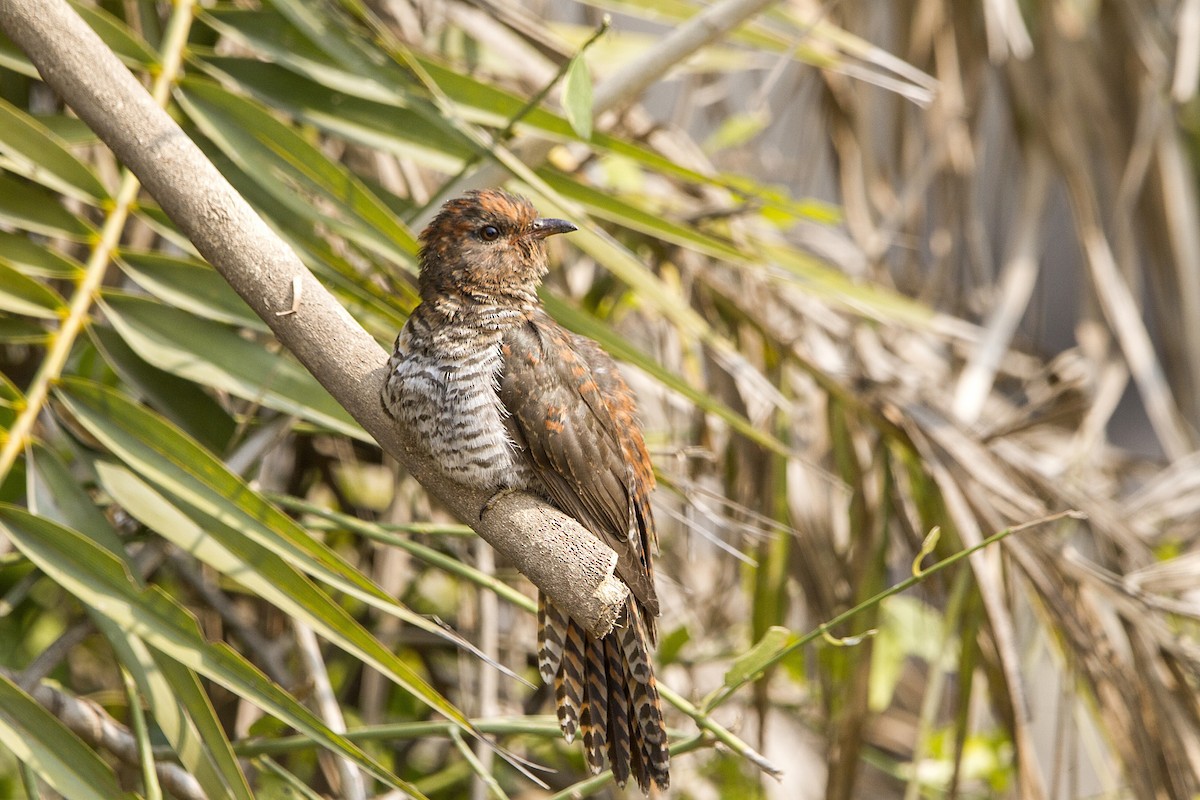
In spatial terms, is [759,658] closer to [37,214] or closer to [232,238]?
[232,238]

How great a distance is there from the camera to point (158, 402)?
2.16m

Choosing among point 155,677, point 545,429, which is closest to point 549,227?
point 545,429

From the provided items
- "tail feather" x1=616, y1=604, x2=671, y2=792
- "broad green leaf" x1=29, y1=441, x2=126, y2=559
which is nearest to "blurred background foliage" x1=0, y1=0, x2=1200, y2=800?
"broad green leaf" x1=29, y1=441, x2=126, y2=559

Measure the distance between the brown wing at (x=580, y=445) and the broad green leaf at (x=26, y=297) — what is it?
29.5 inches

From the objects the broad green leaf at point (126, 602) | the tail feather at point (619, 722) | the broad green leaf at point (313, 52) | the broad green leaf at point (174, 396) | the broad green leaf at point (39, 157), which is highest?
the broad green leaf at point (313, 52)

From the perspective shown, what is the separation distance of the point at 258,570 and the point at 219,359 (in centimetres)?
44

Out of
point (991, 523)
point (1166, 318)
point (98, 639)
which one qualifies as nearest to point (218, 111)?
point (98, 639)

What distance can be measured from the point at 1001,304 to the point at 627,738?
1914 mm

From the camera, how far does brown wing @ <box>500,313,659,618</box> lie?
205cm

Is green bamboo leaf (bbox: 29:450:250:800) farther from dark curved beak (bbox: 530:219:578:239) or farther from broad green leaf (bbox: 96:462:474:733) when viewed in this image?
dark curved beak (bbox: 530:219:578:239)

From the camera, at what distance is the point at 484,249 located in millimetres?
2266

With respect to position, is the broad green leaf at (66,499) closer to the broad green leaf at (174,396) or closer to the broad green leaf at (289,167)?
the broad green leaf at (174,396)

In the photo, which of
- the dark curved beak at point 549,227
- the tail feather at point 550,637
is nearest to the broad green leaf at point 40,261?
the dark curved beak at point 549,227

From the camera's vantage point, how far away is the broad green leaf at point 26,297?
1.87 metres
